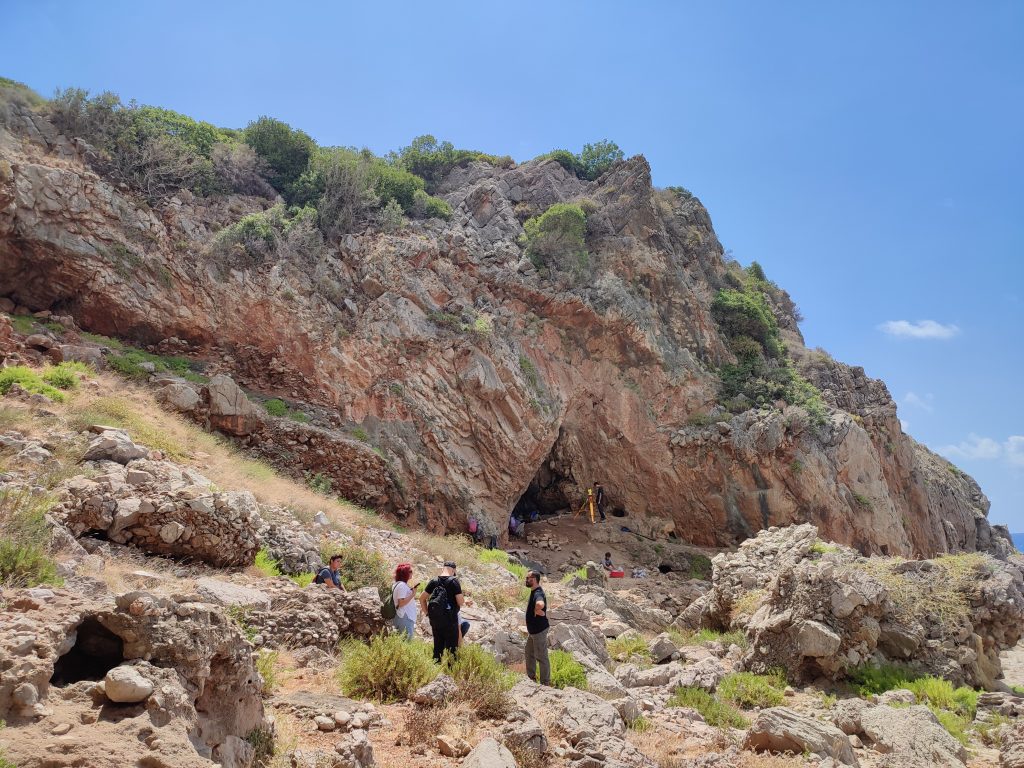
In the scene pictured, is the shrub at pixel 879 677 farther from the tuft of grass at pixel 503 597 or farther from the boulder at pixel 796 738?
the tuft of grass at pixel 503 597

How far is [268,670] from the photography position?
4852 mm

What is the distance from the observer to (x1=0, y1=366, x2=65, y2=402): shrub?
1085 cm

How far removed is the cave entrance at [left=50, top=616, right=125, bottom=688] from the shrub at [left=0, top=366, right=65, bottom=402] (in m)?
9.76

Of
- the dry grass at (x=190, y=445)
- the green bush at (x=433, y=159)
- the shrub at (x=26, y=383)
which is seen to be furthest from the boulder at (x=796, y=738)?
the green bush at (x=433, y=159)

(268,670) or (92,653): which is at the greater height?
(92,653)

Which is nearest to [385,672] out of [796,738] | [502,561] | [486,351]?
[796,738]

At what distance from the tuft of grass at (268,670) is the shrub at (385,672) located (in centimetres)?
61

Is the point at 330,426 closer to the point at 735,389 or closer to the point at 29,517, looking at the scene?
the point at 29,517

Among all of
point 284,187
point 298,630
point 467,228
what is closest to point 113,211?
point 284,187

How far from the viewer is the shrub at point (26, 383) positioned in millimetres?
10852

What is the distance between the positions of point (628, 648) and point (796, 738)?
4657mm

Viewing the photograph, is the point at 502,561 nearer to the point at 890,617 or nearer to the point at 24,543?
the point at 890,617

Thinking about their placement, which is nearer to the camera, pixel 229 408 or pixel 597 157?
pixel 229 408

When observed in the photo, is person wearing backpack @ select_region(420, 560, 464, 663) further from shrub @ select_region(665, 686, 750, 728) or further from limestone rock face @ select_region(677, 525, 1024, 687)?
limestone rock face @ select_region(677, 525, 1024, 687)
